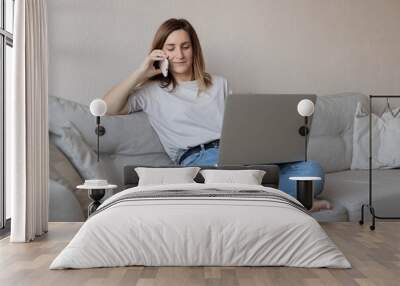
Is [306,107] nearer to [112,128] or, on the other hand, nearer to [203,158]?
[203,158]

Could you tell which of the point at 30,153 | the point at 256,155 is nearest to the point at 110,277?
the point at 30,153

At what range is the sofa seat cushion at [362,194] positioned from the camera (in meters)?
5.17

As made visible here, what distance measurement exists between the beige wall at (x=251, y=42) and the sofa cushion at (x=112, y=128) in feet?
1.79

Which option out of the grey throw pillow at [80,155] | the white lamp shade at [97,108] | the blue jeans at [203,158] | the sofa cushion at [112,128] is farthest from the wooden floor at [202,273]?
the blue jeans at [203,158]

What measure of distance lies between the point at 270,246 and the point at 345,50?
334 centimetres

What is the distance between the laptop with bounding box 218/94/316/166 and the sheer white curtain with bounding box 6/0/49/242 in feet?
4.22

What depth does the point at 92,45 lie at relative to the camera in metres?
6.16

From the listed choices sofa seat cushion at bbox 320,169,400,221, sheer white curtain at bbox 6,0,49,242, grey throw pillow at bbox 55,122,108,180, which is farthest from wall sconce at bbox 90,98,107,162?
sofa seat cushion at bbox 320,169,400,221

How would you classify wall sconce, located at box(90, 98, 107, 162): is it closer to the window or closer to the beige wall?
the window

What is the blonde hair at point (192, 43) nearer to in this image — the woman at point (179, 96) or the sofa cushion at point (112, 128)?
the woman at point (179, 96)

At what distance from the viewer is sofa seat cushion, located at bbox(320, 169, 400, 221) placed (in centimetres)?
517

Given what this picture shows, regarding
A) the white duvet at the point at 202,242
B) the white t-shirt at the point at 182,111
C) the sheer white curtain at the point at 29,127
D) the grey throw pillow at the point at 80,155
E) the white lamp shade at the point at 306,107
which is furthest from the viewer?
the white t-shirt at the point at 182,111

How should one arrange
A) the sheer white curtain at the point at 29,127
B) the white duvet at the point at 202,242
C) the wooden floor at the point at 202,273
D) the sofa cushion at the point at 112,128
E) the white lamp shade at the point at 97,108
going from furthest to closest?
the sofa cushion at the point at 112,128 < the white lamp shade at the point at 97,108 < the sheer white curtain at the point at 29,127 < the white duvet at the point at 202,242 < the wooden floor at the point at 202,273

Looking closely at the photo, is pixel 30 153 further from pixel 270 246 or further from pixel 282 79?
pixel 282 79
